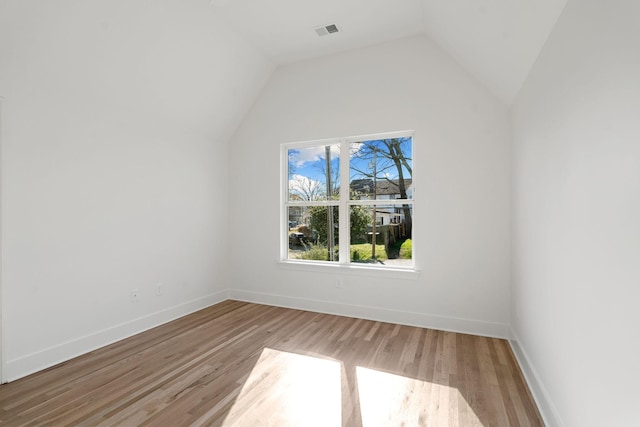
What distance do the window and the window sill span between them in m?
0.09

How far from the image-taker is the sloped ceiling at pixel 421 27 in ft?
6.75

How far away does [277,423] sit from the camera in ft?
6.30

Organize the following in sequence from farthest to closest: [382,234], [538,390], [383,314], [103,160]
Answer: [382,234], [383,314], [103,160], [538,390]

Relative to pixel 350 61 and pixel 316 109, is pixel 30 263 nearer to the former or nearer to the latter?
pixel 316 109

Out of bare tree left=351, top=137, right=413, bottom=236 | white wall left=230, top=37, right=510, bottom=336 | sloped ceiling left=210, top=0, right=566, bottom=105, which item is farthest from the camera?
bare tree left=351, top=137, right=413, bottom=236

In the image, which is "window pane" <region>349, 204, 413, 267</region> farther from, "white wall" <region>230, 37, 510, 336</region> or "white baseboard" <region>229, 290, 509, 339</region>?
"white baseboard" <region>229, 290, 509, 339</region>

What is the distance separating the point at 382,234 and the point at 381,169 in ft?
2.64

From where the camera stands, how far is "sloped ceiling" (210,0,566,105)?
2.06m

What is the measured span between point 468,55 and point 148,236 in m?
3.87

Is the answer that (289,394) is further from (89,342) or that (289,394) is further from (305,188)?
(305,188)

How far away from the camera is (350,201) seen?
13.2 feet

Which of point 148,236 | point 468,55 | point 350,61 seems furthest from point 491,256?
point 148,236

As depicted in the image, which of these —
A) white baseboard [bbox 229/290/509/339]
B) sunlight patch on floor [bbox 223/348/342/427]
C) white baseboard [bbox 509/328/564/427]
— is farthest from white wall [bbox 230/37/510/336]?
sunlight patch on floor [bbox 223/348/342/427]

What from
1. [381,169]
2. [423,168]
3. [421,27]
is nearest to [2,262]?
[381,169]
